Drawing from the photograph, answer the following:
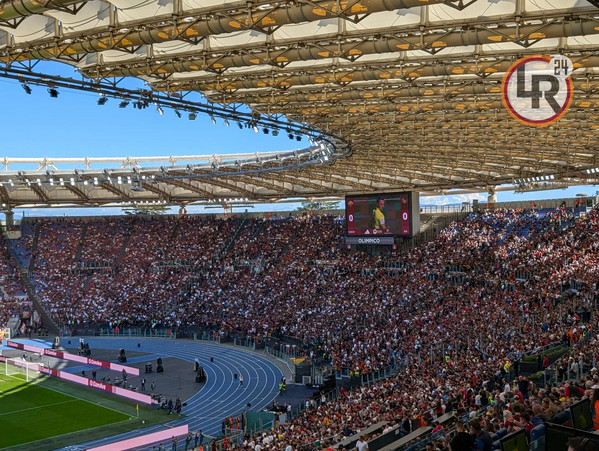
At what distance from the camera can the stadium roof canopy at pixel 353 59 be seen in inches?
549

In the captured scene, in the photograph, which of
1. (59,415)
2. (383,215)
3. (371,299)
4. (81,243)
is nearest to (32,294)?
(81,243)

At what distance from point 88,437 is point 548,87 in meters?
22.8

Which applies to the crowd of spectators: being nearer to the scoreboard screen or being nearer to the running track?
the running track

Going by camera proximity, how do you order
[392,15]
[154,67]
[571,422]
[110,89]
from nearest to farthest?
[571,422] < [392,15] < [154,67] < [110,89]

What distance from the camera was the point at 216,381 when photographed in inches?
1414

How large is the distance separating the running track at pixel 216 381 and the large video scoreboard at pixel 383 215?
46.8 ft

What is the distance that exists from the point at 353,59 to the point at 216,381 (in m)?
23.6

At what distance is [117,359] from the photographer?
4172 cm

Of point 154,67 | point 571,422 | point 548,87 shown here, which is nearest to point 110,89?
point 154,67

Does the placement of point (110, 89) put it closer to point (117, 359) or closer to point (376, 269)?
point (117, 359)

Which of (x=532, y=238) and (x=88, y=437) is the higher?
(x=532, y=238)

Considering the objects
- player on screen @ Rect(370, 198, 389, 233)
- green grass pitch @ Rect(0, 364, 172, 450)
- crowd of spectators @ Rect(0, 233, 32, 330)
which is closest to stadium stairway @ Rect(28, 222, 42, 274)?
crowd of spectators @ Rect(0, 233, 32, 330)

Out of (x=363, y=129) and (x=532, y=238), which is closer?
(x=363, y=129)

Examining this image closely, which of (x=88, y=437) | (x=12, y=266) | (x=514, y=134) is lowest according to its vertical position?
(x=88, y=437)
